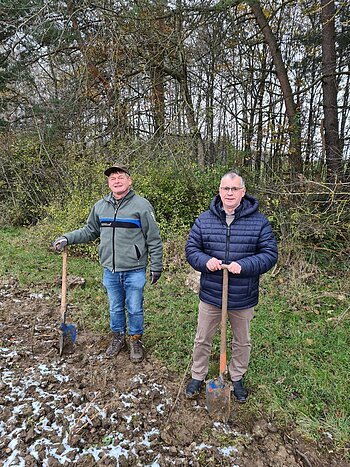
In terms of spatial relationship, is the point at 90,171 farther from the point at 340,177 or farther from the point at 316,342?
the point at 316,342

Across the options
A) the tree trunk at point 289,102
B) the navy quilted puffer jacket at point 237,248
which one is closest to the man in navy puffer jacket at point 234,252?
the navy quilted puffer jacket at point 237,248

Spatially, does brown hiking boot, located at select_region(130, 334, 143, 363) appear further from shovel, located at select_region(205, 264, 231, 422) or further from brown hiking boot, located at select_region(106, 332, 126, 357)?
shovel, located at select_region(205, 264, 231, 422)

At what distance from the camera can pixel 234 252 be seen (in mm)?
2562

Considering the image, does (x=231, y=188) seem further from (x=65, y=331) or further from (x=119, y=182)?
(x=65, y=331)

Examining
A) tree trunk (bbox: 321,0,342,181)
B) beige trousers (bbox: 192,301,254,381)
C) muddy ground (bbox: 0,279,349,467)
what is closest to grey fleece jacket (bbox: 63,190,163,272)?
beige trousers (bbox: 192,301,254,381)

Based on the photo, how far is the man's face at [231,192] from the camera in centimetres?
252

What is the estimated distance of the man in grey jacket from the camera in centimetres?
316

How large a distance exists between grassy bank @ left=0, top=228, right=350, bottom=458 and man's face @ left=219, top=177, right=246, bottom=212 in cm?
170

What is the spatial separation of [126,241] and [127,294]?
58 centimetres

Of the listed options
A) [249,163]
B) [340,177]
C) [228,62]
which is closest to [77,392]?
[340,177]

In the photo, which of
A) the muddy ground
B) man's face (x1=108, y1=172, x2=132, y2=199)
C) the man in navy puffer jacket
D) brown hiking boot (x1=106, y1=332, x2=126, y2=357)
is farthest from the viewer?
brown hiking boot (x1=106, y1=332, x2=126, y2=357)

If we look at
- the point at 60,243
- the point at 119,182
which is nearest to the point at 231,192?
the point at 119,182

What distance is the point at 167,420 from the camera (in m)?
2.62

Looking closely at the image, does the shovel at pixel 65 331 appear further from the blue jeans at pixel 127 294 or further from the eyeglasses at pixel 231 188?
the eyeglasses at pixel 231 188
